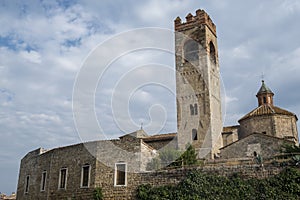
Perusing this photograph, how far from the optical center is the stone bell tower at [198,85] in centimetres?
2867

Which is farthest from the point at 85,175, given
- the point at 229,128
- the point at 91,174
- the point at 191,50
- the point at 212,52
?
the point at 212,52

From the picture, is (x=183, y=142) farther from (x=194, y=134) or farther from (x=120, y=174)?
(x=120, y=174)

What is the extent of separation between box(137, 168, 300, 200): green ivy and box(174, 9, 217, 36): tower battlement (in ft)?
64.5

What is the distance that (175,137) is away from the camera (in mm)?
29578

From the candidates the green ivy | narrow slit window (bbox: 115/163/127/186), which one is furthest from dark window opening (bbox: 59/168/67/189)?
the green ivy

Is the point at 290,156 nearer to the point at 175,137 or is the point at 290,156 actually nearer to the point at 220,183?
the point at 220,183

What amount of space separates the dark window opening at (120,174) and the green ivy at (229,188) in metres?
1.79

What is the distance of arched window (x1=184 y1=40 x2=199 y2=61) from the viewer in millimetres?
31414

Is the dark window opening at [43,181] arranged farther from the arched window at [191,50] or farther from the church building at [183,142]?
the arched window at [191,50]

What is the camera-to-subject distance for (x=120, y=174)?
19234 mm

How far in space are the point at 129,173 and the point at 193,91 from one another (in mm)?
13784

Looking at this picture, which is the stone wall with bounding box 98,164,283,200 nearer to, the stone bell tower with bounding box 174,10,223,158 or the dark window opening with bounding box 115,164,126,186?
the dark window opening with bounding box 115,164,126,186

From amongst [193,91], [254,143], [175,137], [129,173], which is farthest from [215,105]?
[129,173]

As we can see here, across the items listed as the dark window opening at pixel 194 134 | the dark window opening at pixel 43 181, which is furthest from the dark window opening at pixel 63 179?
the dark window opening at pixel 194 134
